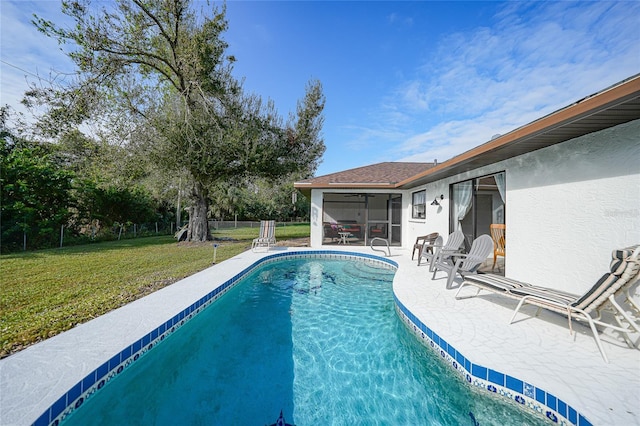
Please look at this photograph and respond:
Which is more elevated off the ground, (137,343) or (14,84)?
(14,84)

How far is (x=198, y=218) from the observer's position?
577 inches

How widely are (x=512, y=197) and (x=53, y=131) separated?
52.2ft

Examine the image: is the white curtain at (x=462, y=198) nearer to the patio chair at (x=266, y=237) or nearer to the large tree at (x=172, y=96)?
the patio chair at (x=266, y=237)

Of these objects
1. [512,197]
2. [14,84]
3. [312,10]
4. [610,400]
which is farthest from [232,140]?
[610,400]

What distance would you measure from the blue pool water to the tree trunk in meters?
10.5

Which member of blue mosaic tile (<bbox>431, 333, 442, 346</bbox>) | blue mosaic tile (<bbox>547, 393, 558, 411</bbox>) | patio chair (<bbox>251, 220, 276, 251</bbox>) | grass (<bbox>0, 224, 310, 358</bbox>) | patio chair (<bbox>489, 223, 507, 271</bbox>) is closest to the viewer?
blue mosaic tile (<bbox>547, 393, 558, 411</bbox>)

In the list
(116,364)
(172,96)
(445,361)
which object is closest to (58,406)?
(116,364)

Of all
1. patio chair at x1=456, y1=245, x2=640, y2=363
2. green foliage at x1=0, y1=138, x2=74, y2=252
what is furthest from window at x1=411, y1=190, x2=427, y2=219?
green foliage at x1=0, y1=138, x2=74, y2=252

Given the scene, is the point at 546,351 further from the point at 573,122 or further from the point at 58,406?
the point at 58,406

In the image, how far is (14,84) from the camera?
31.8ft

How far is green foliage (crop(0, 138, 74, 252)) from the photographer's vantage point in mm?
10117

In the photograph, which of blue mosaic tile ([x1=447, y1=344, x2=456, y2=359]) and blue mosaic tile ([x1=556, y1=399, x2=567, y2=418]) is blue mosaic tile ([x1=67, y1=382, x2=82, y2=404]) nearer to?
blue mosaic tile ([x1=447, y1=344, x2=456, y2=359])

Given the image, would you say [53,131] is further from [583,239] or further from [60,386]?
[583,239]

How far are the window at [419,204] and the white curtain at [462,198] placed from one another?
6.95 feet
